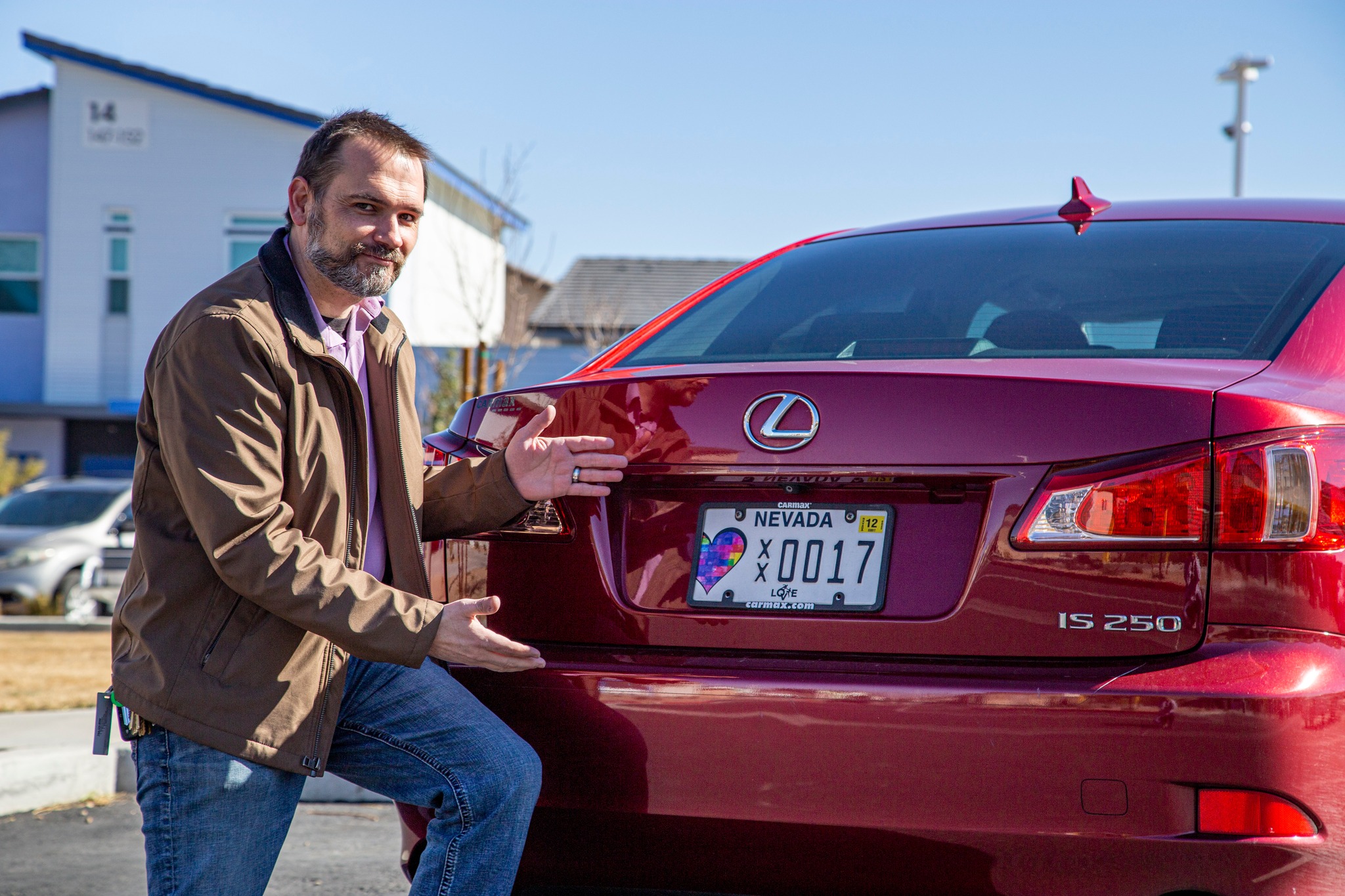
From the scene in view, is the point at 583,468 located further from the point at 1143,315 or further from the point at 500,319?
the point at 500,319

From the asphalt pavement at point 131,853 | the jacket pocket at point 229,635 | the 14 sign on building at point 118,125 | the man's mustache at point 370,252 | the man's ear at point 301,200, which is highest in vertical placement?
the 14 sign on building at point 118,125

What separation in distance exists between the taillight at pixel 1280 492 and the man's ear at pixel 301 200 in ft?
5.12

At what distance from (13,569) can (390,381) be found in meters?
12.3

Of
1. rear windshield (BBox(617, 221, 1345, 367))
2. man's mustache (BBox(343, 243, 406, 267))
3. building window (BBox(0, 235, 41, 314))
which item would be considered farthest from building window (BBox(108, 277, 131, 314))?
man's mustache (BBox(343, 243, 406, 267))

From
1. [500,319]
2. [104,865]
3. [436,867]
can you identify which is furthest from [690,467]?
[500,319]

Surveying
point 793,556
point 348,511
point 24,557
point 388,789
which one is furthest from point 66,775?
point 24,557

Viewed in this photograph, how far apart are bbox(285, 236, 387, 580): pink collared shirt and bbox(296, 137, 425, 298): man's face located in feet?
0.21

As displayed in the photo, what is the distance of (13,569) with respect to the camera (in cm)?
1312

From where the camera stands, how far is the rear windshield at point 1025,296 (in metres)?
2.35

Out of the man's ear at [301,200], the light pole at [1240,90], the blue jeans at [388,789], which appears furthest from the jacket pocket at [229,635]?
the light pole at [1240,90]

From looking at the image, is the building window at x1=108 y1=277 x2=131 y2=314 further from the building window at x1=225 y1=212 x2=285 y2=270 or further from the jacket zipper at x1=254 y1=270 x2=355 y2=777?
the jacket zipper at x1=254 y1=270 x2=355 y2=777

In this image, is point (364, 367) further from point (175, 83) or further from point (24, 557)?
point (175, 83)

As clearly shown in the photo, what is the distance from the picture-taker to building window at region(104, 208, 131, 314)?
22984mm

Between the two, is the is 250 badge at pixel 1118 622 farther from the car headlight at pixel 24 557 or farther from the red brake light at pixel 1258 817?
the car headlight at pixel 24 557
